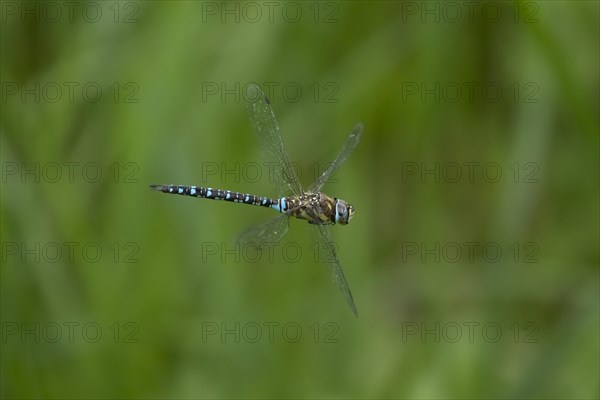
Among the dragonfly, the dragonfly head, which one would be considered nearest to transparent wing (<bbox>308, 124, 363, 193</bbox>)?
the dragonfly

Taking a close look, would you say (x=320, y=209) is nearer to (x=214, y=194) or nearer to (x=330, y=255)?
(x=330, y=255)

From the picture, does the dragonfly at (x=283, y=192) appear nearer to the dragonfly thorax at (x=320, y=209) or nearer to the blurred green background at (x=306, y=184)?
the dragonfly thorax at (x=320, y=209)

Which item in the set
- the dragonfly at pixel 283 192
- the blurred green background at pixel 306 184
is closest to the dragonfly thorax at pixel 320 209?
the dragonfly at pixel 283 192

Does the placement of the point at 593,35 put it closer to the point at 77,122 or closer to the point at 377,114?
the point at 377,114

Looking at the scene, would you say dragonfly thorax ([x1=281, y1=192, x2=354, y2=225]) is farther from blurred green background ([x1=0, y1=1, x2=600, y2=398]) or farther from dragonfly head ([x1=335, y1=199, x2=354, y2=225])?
blurred green background ([x1=0, y1=1, x2=600, y2=398])

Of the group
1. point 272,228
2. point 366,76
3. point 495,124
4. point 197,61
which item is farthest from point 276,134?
point 495,124

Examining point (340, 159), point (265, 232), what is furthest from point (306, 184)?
point (265, 232)
